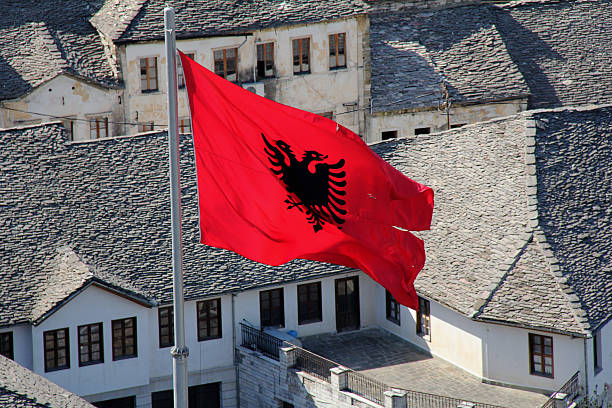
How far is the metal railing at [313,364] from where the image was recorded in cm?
5328

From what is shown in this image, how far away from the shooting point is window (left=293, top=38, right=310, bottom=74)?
7338 cm

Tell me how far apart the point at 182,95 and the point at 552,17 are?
70.0ft

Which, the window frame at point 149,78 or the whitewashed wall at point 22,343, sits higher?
the window frame at point 149,78

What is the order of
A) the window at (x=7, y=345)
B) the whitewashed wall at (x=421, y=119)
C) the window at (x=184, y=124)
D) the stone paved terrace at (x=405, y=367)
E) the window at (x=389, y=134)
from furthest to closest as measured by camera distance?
the window at (x=389, y=134), the whitewashed wall at (x=421, y=119), the window at (x=184, y=124), the stone paved terrace at (x=405, y=367), the window at (x=7, y=345)

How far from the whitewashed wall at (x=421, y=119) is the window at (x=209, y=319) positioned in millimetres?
21408

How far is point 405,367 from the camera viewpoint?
55750 mm

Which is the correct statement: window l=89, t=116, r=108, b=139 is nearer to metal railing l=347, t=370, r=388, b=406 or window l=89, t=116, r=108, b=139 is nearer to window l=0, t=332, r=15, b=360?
window l=0, t=332, r=15, b=360

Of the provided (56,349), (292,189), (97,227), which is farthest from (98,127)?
(292,189)

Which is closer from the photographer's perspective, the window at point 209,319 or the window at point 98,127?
the window at point 209,319

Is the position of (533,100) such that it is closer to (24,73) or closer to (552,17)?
(552,17)

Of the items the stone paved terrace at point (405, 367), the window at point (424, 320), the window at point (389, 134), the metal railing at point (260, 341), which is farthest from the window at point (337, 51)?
the metal railing at point (260, 341)

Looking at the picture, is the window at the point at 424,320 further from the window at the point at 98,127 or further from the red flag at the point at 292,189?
the red flag at the point at 292,189

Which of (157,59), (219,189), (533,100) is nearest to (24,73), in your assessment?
(157,59)

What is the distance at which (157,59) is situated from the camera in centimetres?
7025
